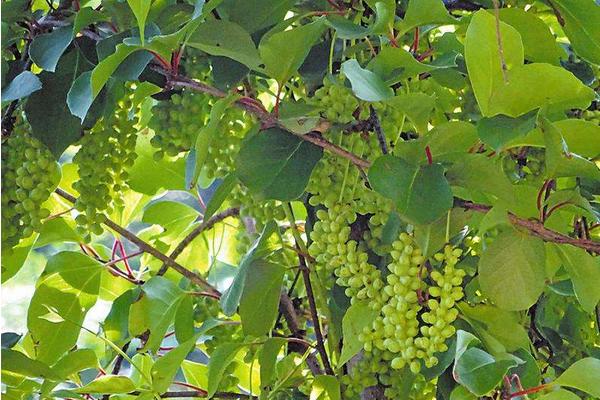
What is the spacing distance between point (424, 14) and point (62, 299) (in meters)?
0.43

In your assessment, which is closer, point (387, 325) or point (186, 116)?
point (387, 325)

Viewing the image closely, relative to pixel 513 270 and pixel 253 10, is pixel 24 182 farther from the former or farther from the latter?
pixel 513 270

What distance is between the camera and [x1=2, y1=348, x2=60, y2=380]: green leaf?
2.45 feet

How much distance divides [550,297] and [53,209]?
0.45 metres

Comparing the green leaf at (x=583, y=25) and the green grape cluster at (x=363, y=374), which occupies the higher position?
the green leaf at (x=583, y=25)

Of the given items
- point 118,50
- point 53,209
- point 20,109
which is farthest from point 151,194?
point 118,50

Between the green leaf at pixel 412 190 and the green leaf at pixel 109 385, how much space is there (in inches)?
11.2

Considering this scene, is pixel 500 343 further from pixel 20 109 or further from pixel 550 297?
pixel 20 109

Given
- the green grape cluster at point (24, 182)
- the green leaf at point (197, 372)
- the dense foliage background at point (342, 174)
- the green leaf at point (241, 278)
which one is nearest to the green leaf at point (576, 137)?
the dense foliage background at point (342, 174)

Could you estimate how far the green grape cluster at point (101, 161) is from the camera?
72 cm

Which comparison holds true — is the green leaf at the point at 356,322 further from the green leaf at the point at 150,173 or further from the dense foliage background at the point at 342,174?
the green leaf at the point at 150,173

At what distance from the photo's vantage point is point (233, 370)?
0.91 meters

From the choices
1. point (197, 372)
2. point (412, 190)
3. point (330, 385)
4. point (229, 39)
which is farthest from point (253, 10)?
point (197, 372)

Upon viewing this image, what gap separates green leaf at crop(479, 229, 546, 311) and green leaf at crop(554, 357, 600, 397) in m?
0.07
